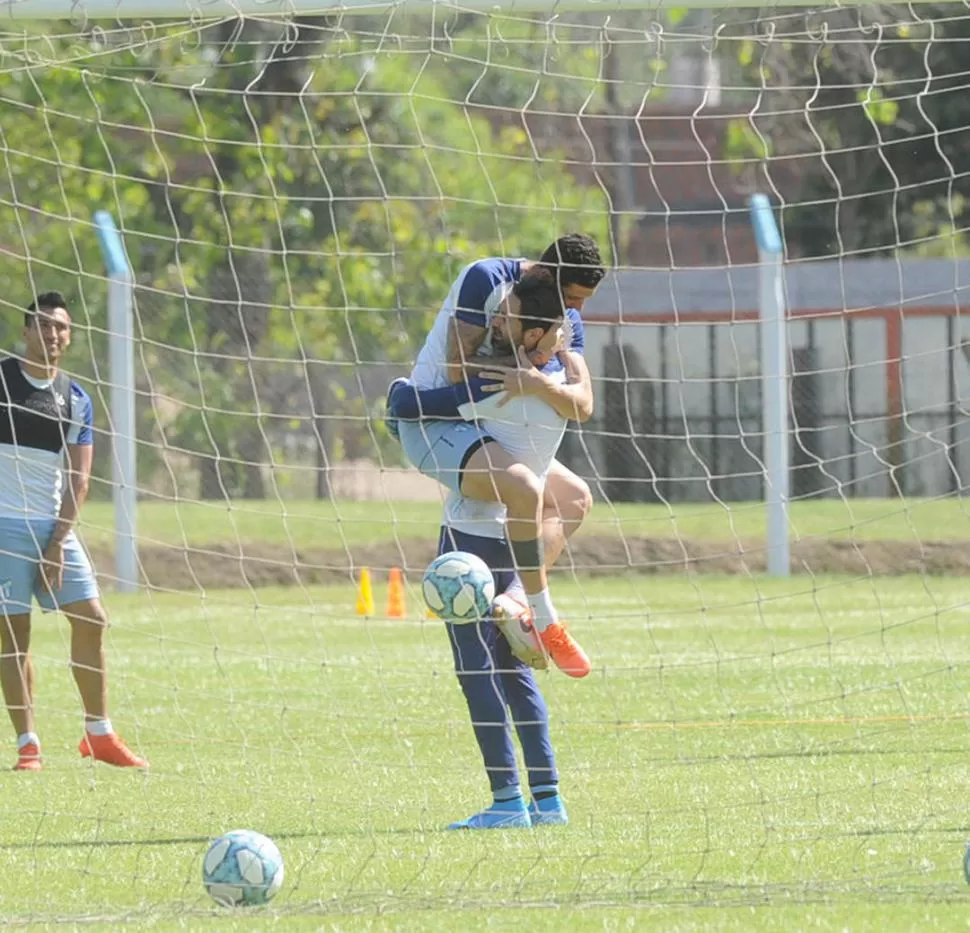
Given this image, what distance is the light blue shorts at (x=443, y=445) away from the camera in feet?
23.8

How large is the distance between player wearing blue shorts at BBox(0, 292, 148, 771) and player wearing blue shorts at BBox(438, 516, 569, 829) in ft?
8.27

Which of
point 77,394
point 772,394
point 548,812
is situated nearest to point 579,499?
point 548,812

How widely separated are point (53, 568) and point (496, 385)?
2912 millimetres

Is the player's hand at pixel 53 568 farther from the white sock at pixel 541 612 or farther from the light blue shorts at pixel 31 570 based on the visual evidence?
the white sock at pixel 541 612

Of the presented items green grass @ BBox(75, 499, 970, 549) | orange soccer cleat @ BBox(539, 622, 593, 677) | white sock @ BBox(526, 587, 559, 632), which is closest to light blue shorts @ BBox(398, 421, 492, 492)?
white sock @ BBox(526, 587, 559, 632)

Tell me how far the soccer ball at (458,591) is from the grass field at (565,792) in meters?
0.69

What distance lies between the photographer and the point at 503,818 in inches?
281

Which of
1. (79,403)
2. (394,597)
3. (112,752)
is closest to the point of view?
(112,752)

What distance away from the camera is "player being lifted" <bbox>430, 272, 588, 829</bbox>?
282 inches

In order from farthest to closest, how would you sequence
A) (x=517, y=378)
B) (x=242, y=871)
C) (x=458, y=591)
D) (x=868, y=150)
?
(x=868, y=150), (x=517, y=378), (x=458, y=591), (x=242, y=871)

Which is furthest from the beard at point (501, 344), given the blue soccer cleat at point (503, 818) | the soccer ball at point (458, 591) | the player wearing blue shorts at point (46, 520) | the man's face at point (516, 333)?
the player wearing blue shorts at point (46, 520)

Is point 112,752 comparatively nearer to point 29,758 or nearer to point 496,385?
point 29,758

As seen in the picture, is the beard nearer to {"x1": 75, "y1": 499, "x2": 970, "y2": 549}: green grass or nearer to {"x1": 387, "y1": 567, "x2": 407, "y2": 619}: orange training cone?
{"x1": 387, "y1": 567, "x2": 407, "y2": 619}: orange training cone

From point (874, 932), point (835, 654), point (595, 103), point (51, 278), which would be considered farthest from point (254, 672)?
point (595, 103)
